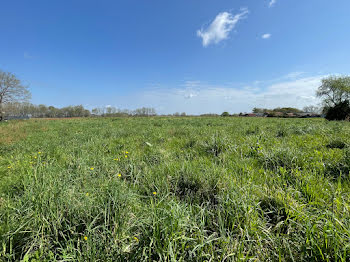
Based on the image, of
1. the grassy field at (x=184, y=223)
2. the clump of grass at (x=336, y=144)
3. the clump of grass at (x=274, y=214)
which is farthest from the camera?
the clump of grass at (x=336, y=144)

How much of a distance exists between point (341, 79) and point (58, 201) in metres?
65.2

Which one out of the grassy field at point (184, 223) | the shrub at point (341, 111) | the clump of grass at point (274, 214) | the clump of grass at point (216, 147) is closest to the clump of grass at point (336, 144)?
the grassy field at point (184, 223)

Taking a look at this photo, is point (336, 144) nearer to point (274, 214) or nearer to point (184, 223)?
point (274, 214)

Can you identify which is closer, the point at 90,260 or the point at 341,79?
the point at 90,260

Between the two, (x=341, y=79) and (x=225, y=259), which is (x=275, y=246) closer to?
(x=225, y=259)

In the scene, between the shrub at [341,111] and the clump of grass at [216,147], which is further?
the shrub at [341,111]

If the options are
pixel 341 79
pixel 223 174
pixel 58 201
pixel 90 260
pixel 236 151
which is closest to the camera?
pixel 90 260

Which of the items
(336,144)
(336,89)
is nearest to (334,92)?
(336,89)

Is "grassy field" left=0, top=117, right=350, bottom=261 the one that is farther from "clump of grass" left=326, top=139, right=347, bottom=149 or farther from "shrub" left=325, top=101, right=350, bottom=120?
"shrub" left=325, top=101, right=350, bottom=120

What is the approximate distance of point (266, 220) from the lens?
1.81 m

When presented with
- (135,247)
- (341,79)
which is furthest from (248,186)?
(341,79)

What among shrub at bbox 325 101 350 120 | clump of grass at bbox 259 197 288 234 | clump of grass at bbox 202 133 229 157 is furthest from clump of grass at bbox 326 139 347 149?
shrub at bbox 325 101 350 120

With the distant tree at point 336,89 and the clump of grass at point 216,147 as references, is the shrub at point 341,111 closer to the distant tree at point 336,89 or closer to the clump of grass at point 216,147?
the distant tree at point 336,89

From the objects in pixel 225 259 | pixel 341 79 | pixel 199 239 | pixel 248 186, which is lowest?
pixel 225 259
